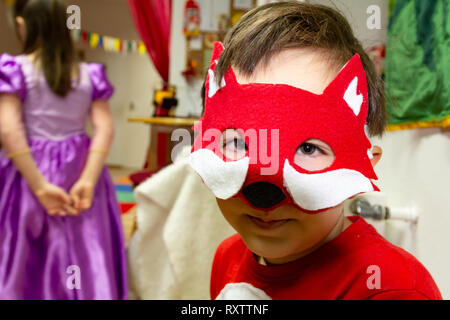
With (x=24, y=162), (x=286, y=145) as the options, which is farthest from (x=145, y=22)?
(x=286, y=145)

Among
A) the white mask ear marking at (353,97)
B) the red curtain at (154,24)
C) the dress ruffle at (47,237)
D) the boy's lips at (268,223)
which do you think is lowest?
the dress ruffle at (47,237)

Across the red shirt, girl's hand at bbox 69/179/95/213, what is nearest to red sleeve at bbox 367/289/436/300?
the red shirt

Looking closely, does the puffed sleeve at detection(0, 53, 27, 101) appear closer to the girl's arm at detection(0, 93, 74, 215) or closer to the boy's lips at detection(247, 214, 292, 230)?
the girl's arm at detection(0, 93, 74, 215)

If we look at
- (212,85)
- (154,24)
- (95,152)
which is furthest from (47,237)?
(212,85)

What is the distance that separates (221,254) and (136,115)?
367 mm

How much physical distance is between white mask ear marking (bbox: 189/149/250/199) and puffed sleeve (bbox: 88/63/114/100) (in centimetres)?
46

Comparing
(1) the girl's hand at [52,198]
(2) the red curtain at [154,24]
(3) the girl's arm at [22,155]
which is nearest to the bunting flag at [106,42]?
(2) the red curtain at [154,24]

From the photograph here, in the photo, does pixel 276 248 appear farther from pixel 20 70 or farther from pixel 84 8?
pixel 20 70

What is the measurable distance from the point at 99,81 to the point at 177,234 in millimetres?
295

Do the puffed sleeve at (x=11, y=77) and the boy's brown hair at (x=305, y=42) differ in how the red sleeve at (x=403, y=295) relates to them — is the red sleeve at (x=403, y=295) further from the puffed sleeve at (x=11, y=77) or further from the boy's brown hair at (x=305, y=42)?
the puffed sleeve at (x=11, y=77)

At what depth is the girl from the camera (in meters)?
0.47

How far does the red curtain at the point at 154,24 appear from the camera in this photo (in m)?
0.50

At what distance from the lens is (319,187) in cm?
21

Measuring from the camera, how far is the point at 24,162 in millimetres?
574
